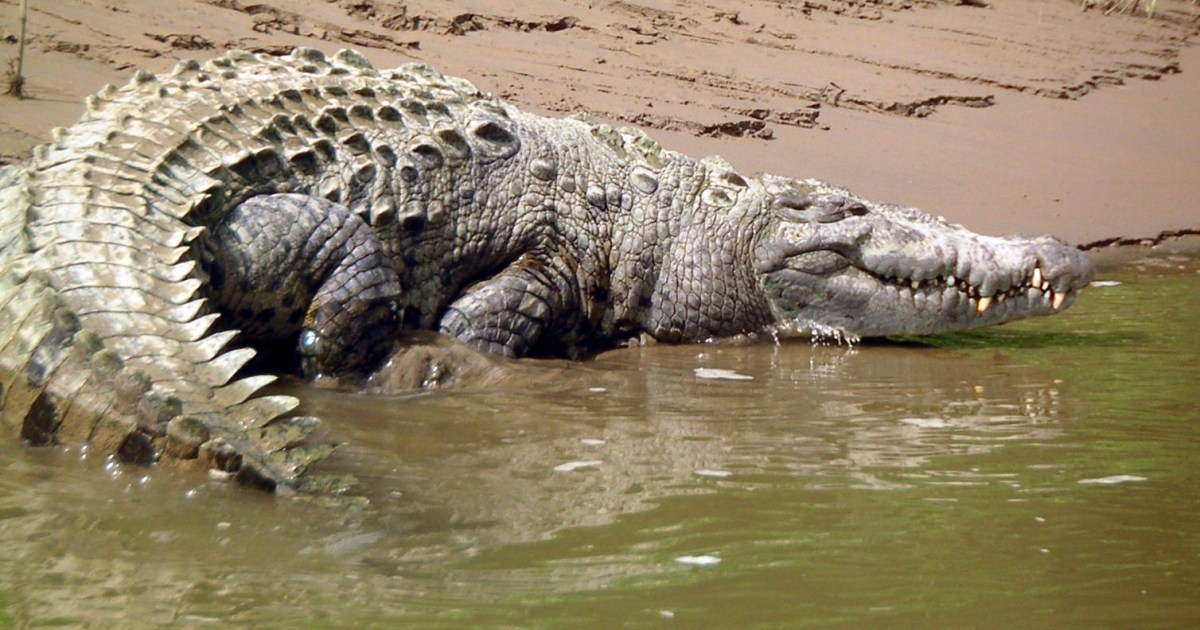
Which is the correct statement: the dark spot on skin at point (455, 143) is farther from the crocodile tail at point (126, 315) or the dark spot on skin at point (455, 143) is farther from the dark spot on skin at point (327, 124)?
the crocodile tail at point (126, 315)

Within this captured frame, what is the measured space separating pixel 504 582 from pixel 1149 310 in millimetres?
4711

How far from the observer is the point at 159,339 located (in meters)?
3.17

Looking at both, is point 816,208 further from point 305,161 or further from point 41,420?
point 41,420

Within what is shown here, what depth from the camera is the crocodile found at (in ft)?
10.1

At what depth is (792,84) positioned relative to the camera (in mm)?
8508

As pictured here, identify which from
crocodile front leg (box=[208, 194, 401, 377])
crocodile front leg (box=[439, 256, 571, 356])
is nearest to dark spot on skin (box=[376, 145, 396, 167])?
crocodile front leg (box=[208, 194, 401, 377])

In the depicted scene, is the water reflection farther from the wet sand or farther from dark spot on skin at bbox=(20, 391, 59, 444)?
the wet sand

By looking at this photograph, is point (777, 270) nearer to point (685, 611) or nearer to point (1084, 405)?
point (1084, 405)

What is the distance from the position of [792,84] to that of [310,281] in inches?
199

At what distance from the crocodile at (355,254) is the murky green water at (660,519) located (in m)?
0.21

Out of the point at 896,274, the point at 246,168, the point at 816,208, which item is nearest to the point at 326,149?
the point at 246,168

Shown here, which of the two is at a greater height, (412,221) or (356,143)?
(356,143)

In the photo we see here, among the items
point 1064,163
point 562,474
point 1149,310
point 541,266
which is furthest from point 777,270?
point 1064,163

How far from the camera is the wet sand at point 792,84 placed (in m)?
7.23
